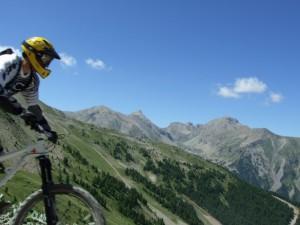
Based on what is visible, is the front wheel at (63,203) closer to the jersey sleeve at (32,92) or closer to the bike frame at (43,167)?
the bike frame at (43,167)

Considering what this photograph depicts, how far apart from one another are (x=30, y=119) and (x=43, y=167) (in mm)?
1142

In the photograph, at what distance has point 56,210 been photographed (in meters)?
10.8

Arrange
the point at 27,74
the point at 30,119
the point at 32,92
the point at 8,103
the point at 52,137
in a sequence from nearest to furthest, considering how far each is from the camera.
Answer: the point at 8,103, the point at 30,119, the point at 27,74, the point at 52,137, the point at 32,92

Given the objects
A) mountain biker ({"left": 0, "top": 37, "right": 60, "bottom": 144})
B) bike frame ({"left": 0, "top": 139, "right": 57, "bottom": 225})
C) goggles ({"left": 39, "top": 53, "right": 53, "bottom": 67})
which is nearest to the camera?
mountain biker ({"left": 0, "top": 37, "right": 60, "bottom": 144})

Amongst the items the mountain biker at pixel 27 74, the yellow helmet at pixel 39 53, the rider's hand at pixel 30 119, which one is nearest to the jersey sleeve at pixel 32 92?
the mountain biker at pixel 27 74

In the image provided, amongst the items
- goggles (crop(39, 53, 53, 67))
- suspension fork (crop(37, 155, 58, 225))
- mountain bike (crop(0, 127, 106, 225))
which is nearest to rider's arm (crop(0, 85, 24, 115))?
mountain bike (crop(0, 127, 106, 225))

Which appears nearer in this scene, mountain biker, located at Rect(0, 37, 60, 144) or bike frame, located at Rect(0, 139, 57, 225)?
mountain biker, located at Rect(0, 37, 60, 144)

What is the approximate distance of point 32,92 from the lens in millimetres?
11078

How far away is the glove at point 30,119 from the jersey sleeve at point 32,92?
619mm

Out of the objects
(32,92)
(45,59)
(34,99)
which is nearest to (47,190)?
(34,99)

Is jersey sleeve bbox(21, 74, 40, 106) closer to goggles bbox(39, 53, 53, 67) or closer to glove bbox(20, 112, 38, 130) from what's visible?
goggles bbox(39, 53, 53, 67)

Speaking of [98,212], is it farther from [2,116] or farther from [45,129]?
[2,116]

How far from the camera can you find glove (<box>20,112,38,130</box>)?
10.4 meters

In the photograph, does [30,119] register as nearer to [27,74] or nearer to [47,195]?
[27,74]
